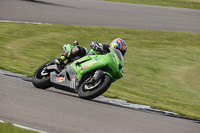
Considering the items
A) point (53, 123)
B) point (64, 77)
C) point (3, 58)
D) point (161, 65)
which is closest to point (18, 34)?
point (3, 58)

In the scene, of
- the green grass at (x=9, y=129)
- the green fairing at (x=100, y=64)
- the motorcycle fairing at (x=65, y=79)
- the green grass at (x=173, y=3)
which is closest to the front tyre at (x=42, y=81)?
the motorcycle fairing at (x=65, y=79)

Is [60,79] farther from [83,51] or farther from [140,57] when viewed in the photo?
[140,57]

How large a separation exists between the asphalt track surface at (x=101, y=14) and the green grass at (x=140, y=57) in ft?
3.49

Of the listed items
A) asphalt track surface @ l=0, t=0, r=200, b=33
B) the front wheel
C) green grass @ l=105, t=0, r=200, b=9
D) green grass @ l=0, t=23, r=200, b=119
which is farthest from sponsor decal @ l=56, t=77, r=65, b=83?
green grass @ l=105, t=0, r=200, b=9

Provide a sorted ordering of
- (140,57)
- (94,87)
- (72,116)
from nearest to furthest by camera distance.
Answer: (72,116) → (94,87) → (140,57)

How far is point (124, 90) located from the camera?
1001 centimetres

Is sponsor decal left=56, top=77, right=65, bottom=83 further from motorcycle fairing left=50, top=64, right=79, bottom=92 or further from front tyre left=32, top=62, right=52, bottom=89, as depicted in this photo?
front tyre left=32, top=62, right=52, bottom=89

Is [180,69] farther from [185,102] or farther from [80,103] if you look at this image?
[80,103]

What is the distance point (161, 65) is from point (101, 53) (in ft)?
20.9

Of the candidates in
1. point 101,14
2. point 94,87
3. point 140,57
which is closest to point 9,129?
point 94,87

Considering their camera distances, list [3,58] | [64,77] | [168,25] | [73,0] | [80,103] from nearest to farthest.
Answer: [80,103]
[64,77]
[3,58]
[168,25]
[73,0]

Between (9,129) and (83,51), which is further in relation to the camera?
(83,51)

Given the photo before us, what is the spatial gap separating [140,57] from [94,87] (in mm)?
7469

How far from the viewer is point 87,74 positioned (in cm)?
774
